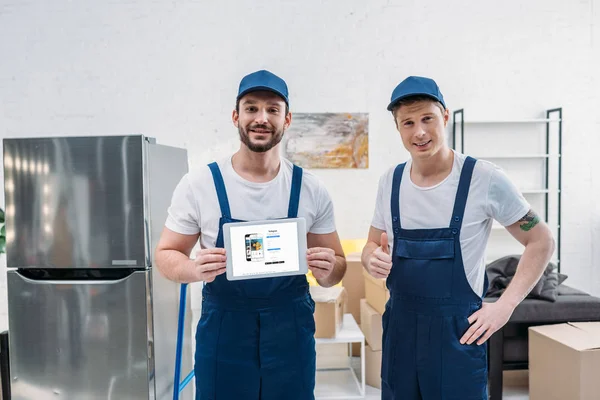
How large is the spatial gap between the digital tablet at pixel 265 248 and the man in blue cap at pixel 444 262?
29cm

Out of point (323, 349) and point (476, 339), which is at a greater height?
point (476, 339)

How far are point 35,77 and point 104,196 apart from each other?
2449 millimetres

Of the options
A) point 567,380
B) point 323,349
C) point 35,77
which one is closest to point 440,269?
point 567,380

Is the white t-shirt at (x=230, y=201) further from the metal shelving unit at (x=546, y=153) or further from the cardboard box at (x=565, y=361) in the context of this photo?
the metal shelving unit at (x=546, y=153)

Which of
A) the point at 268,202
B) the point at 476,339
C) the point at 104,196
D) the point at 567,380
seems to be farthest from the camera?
the point at 567,380

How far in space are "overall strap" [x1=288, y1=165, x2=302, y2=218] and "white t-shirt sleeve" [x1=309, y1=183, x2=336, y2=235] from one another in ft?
0.33

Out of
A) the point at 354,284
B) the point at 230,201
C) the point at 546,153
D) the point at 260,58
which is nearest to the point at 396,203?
the point at 230,201

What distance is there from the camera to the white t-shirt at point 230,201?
1.74 meters

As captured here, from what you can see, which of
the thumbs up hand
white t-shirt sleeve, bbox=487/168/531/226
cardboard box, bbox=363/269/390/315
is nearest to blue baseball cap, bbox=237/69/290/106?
the thumbs up hand

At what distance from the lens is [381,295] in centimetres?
334

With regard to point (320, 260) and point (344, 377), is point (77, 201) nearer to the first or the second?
point (320, 260)

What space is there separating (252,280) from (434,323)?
25.4 inches

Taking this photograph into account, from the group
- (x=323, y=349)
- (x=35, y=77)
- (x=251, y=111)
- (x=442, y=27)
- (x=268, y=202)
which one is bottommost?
(x=323, y=349)

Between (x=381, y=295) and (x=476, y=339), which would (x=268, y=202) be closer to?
(x=476, y=339)
